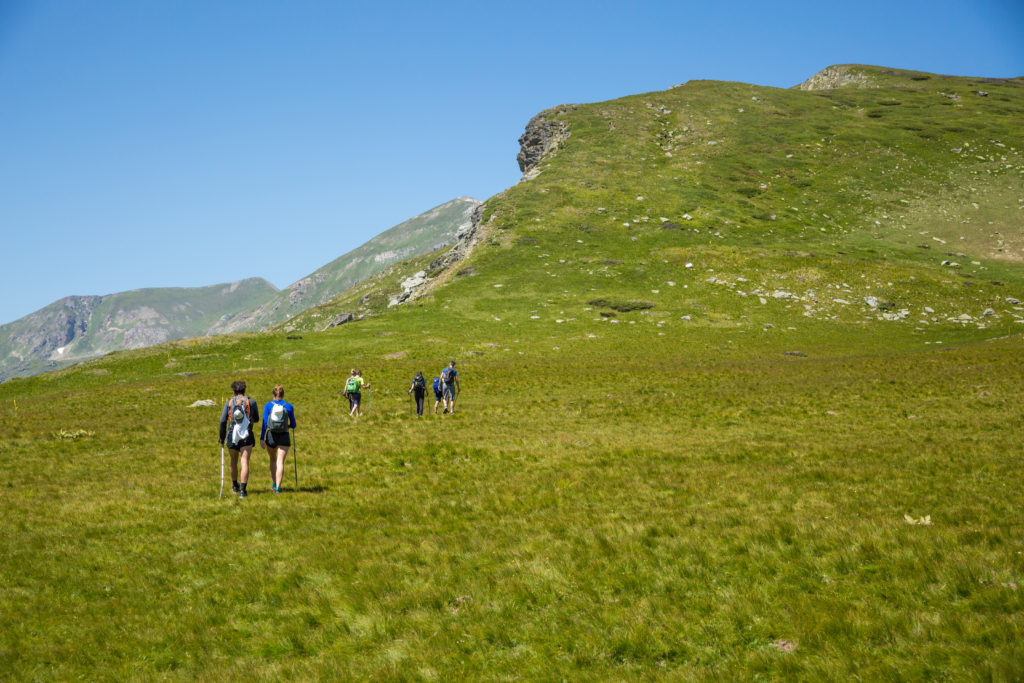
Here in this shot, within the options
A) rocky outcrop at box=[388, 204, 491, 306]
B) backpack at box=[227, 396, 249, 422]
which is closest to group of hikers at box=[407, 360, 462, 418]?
backpack at box=[227, 396, 249, 422]

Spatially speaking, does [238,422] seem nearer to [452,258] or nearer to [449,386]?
[449,386]

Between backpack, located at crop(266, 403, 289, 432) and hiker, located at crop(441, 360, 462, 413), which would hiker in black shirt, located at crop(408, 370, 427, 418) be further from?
backpack, located at crop(266, 403, 289, 432)

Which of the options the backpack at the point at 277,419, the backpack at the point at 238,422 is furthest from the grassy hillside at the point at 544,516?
the backpack at the point at 277,419

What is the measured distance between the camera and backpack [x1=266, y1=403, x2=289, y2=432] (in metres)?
17.4

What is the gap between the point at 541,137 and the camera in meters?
148

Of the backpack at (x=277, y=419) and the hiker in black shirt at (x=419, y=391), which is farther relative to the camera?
the hiker in black shirt at (x=419, y=391)

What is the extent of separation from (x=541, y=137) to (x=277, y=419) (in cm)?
14290

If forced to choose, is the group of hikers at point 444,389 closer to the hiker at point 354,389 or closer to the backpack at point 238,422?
the hiker at point 354,389

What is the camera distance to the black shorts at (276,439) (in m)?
17.5

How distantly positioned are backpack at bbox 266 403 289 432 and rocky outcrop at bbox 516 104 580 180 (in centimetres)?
13060

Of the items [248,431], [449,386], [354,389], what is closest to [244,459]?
[248,431]

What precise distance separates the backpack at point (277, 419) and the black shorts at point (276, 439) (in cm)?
14

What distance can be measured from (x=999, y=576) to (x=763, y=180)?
128 metres

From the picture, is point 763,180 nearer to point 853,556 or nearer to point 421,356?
point 421,356
